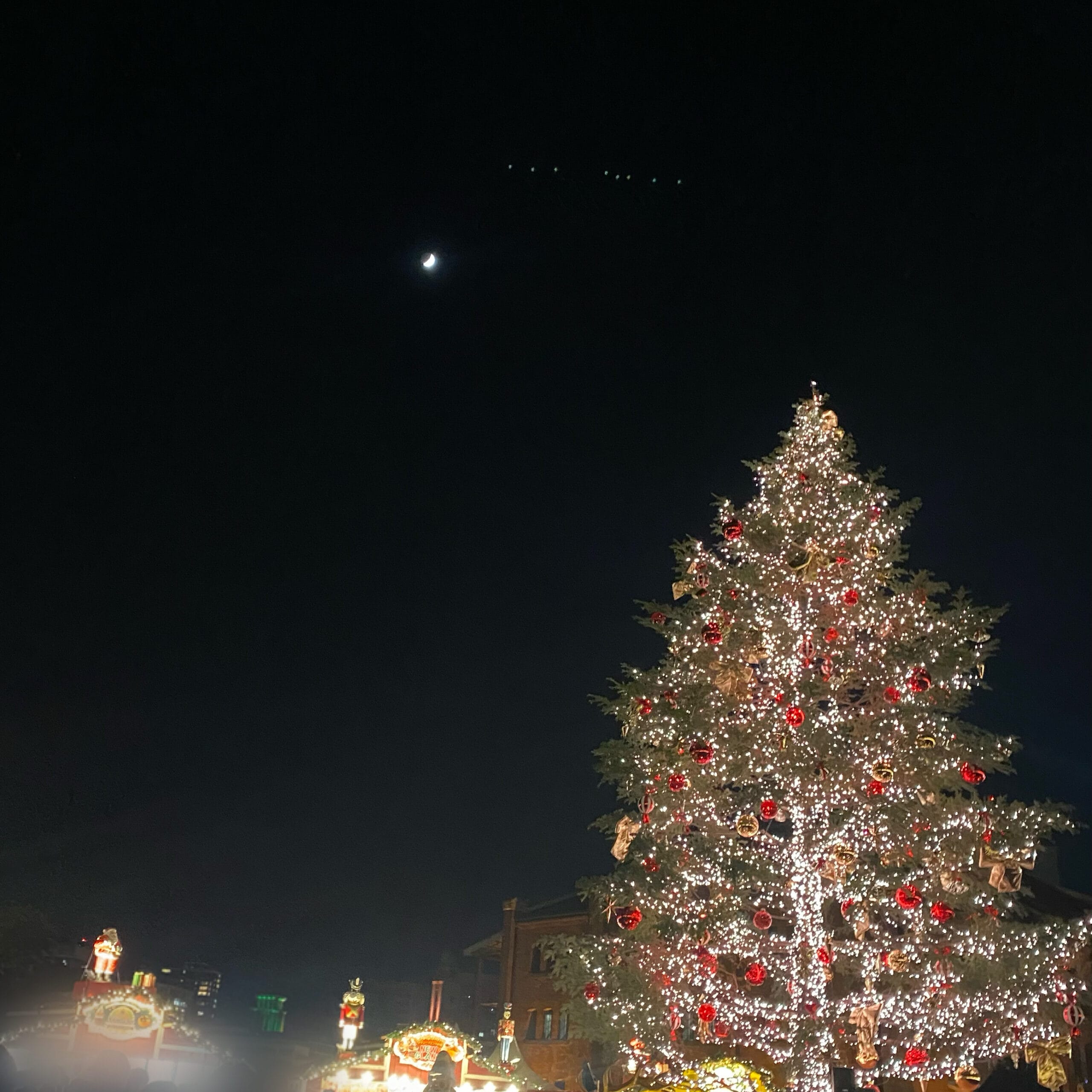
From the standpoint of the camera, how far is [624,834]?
40.0 feet

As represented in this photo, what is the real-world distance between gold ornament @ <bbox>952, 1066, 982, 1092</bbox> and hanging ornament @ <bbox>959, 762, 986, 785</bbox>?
3281mm

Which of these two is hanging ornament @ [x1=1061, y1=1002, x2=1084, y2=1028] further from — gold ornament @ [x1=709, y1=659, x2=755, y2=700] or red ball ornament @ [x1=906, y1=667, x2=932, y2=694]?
gold ornament @ [x1=709, y1=659, x2=755, y2=700]

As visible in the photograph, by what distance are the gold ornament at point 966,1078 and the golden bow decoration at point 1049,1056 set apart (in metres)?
→ 0.68

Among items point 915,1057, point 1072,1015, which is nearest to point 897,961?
point 915,1057

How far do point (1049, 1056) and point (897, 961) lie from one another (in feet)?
7.06

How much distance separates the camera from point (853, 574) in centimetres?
1248

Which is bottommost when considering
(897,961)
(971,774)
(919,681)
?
(897,961)

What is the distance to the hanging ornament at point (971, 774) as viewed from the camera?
1132cm

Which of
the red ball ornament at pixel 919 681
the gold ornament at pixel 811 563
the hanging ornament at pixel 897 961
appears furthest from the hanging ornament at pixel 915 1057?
the gold ornament at pixel 811 563

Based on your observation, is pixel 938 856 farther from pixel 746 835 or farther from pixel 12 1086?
pixel 12 1086

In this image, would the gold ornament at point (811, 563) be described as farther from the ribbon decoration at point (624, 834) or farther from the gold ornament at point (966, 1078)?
the gold ornament at point (966, 1078)

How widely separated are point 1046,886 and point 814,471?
1594 cm

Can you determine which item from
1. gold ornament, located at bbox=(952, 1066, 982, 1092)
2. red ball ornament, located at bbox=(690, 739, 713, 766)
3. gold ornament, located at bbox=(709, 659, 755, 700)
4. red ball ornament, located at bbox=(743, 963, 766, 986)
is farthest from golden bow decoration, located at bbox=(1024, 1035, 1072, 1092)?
gold ornament, located at bbox=(709, 659, 755, 700)

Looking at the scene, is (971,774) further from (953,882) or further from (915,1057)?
(915,1057)
